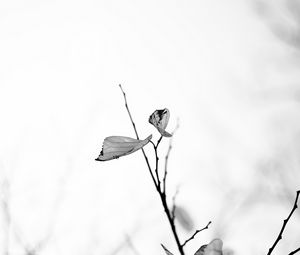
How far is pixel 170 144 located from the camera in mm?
1047

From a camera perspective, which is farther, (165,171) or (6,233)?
(6,233)

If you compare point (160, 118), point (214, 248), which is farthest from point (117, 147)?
point (214, 248)

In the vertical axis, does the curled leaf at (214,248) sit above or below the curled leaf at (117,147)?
below

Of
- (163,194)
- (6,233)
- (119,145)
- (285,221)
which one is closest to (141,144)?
(119,145)

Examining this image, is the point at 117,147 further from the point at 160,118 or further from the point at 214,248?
the point at 214,248

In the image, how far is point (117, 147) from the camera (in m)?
0.69

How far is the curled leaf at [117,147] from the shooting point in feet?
2.19

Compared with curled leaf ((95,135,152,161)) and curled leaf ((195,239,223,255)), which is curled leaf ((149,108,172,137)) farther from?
curled leaf ((195,239,223,255))

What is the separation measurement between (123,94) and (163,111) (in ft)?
0.65

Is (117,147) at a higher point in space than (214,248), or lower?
higher

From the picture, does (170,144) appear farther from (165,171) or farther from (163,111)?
(163,111)

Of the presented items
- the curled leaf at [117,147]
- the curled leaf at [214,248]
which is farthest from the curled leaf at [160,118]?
the curled leaf at [214,248]

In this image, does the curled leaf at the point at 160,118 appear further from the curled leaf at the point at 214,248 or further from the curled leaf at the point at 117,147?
the curled leaf at the point at 214,248

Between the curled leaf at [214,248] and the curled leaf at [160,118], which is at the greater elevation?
the curled leaf at [160,118]
